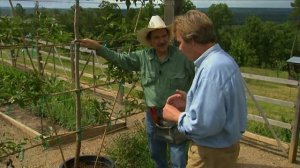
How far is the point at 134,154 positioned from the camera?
476cm

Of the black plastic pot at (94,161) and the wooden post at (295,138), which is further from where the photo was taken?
the wooden post at (295,138)

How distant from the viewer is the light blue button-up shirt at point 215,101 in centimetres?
212

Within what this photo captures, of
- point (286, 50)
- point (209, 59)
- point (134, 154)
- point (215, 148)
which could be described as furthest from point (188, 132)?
point (286, 50)

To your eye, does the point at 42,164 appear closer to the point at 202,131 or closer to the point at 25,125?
the point at 25,125

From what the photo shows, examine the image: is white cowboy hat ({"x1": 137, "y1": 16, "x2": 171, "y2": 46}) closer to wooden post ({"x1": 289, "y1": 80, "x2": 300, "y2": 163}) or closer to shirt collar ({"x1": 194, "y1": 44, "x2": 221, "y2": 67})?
shirt collar ({"x1": 194, "y1": 44, "x2": 221, "y2": 67})

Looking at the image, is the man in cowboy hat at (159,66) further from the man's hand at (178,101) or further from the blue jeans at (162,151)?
the man's hand at (178,101)

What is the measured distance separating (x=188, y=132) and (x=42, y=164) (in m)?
3.45

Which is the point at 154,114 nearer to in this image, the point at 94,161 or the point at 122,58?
the point at 122,58

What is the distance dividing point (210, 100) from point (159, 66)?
5.16 feet

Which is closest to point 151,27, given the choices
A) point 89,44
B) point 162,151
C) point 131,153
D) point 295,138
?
point 89,44

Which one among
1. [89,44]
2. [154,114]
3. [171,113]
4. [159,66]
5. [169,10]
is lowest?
[154,114]

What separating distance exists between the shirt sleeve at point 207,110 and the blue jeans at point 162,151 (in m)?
1.49

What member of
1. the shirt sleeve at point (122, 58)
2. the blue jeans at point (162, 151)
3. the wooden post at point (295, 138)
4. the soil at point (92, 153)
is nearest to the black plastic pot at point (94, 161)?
the blue jeans at point (162, 151)

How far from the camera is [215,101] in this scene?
6.92ft
